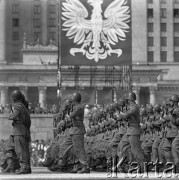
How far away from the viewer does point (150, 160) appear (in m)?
28.4

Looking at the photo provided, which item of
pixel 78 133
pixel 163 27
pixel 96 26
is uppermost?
pixel 163 27

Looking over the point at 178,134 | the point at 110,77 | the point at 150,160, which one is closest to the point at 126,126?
the point at 178,134

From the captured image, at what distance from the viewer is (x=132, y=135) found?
24.0m

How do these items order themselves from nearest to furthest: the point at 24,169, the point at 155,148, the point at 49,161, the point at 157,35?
the point at 24,169 < the point at 155,148 < the point at 49,161 < the point at 157,35

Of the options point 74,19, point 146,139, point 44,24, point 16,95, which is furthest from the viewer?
point 44,24

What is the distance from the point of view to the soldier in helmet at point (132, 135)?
24.0 meters

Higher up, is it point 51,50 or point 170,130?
point 51,50

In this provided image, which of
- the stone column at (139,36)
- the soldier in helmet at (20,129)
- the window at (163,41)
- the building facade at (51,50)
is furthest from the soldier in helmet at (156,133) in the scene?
the window at (163,41)

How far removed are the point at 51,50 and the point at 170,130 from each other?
222ft

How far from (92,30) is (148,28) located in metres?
50.3

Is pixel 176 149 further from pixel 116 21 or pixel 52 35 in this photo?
pixel 52 35

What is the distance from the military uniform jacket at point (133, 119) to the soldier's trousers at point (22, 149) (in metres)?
2.94

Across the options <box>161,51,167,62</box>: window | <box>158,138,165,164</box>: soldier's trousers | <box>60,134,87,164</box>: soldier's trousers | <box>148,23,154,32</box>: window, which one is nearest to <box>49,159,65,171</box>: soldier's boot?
<box>60,134,87,164</box>: soldier's trousers

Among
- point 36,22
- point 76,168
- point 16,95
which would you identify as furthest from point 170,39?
point 16,95
